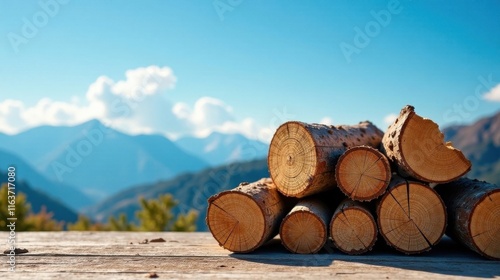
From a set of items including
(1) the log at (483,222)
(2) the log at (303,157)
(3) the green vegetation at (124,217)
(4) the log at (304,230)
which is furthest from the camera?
(3) the green vegetation at (124,217)

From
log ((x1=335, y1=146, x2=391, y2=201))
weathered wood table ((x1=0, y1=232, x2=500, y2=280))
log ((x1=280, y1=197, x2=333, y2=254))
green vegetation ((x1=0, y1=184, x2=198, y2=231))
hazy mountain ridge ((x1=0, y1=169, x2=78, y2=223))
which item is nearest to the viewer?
weathered wood table ((x1=0, y1=232, x2=500, y2=280))

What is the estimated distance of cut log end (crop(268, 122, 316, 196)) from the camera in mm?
5480

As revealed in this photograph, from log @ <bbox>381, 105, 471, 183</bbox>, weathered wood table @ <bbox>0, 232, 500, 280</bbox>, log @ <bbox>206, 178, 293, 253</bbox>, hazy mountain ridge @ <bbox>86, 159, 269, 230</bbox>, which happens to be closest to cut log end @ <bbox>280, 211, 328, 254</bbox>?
weathered wood table @ <bbox>0, 232, 500, 280</bbox>

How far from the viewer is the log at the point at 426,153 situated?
526 centimetres

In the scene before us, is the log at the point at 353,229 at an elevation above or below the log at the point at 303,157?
below

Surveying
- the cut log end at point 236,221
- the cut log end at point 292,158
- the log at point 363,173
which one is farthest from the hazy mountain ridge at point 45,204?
the log at point 363,173

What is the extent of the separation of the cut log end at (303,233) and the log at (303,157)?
1.17 feet

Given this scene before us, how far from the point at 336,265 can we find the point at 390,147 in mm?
1865

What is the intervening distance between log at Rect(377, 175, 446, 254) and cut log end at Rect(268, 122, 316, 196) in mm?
1034

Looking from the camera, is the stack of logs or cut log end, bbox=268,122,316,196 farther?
cut log end, bbox=268,122,316,196

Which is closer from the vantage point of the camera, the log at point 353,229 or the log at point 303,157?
the log at point 353,229

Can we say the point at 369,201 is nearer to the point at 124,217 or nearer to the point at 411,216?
the point at 411,216

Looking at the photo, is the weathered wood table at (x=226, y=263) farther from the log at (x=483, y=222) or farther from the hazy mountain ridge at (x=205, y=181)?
the hazy mountain ridge at (x=205, y=181)

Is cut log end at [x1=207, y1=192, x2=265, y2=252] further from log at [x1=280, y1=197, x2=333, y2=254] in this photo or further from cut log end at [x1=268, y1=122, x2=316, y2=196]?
cut log end at [x1=268, y1=122, x2=316, y2=196]
